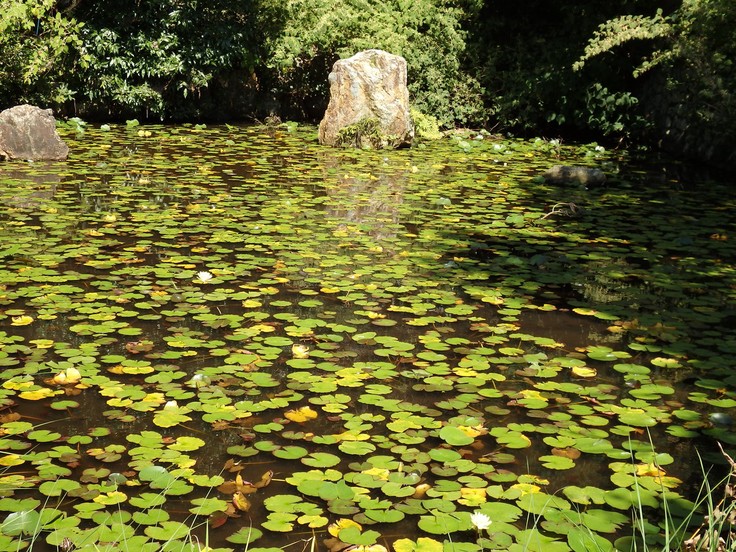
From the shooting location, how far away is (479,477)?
8.95 feet

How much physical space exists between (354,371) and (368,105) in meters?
7.43

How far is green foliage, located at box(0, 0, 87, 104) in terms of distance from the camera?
9.75m

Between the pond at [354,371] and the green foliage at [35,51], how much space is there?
146 inches

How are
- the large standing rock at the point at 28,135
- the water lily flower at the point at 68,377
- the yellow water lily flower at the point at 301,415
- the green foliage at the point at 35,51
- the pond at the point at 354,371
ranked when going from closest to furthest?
the pond at the point at 354,371 < the yellow water lily flower at the point at 301,415 < the water lily flower at the point at 68,377 < the large standing rock at the point at 28,135 < the green foliage at the point at 35,51

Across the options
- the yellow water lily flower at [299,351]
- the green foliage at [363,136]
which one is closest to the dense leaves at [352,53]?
the green foliage at [363,136]

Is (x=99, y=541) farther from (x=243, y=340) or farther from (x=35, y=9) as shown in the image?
(x=35, y=9)

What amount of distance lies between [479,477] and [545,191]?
5.68m

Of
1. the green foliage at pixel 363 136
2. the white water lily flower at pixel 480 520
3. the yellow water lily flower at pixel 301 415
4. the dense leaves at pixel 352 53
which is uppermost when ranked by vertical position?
the dense leaves at pixel 352 53

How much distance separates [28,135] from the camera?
845 cm

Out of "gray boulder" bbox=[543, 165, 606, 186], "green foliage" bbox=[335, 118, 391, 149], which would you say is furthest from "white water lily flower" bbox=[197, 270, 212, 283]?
"green foliage" bbox=[335, 118, 391, 149]

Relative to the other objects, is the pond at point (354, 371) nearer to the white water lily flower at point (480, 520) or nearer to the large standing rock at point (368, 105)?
the white water lily flower at point (480, 520)

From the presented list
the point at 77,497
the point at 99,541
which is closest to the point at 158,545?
the point at 99,541

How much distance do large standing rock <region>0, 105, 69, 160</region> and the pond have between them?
153cm

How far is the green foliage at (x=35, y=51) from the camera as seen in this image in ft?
32.0
